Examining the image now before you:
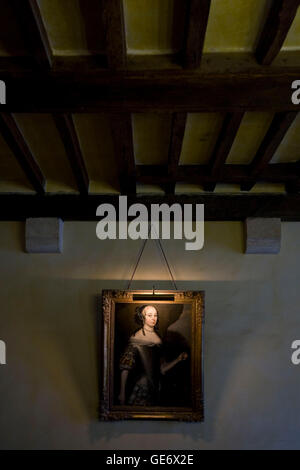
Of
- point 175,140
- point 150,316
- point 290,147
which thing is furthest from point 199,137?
point 150,316

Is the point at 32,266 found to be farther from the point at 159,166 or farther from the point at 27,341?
the point at 159,166

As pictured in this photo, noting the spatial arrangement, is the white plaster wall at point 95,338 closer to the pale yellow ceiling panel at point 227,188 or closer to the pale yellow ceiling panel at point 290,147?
the pale yellow ceiling panel at point 227,188

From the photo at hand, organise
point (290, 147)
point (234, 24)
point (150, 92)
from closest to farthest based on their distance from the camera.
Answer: point (234, 24), point (150, 92), point (290, 147)

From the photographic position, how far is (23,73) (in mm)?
2434

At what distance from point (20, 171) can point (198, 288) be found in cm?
183

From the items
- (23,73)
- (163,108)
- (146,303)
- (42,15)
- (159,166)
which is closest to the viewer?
(42,15)

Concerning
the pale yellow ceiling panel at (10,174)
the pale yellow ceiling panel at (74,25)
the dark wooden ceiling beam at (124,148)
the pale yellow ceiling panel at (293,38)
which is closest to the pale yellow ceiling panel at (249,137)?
the pale yellow ceiling panel at (293,38)

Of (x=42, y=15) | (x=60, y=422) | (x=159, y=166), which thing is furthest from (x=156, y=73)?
A: (x=60, y=422)

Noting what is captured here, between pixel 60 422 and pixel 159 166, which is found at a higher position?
pixel 159 166

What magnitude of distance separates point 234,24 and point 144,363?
2.78 m

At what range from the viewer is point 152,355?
13.2 feet

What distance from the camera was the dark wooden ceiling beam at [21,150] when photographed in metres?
2.90

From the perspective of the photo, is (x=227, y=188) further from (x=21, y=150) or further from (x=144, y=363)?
(x=21, y=150)

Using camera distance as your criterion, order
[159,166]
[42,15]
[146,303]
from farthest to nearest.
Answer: [146,303]
[159,166]
[42,15]
